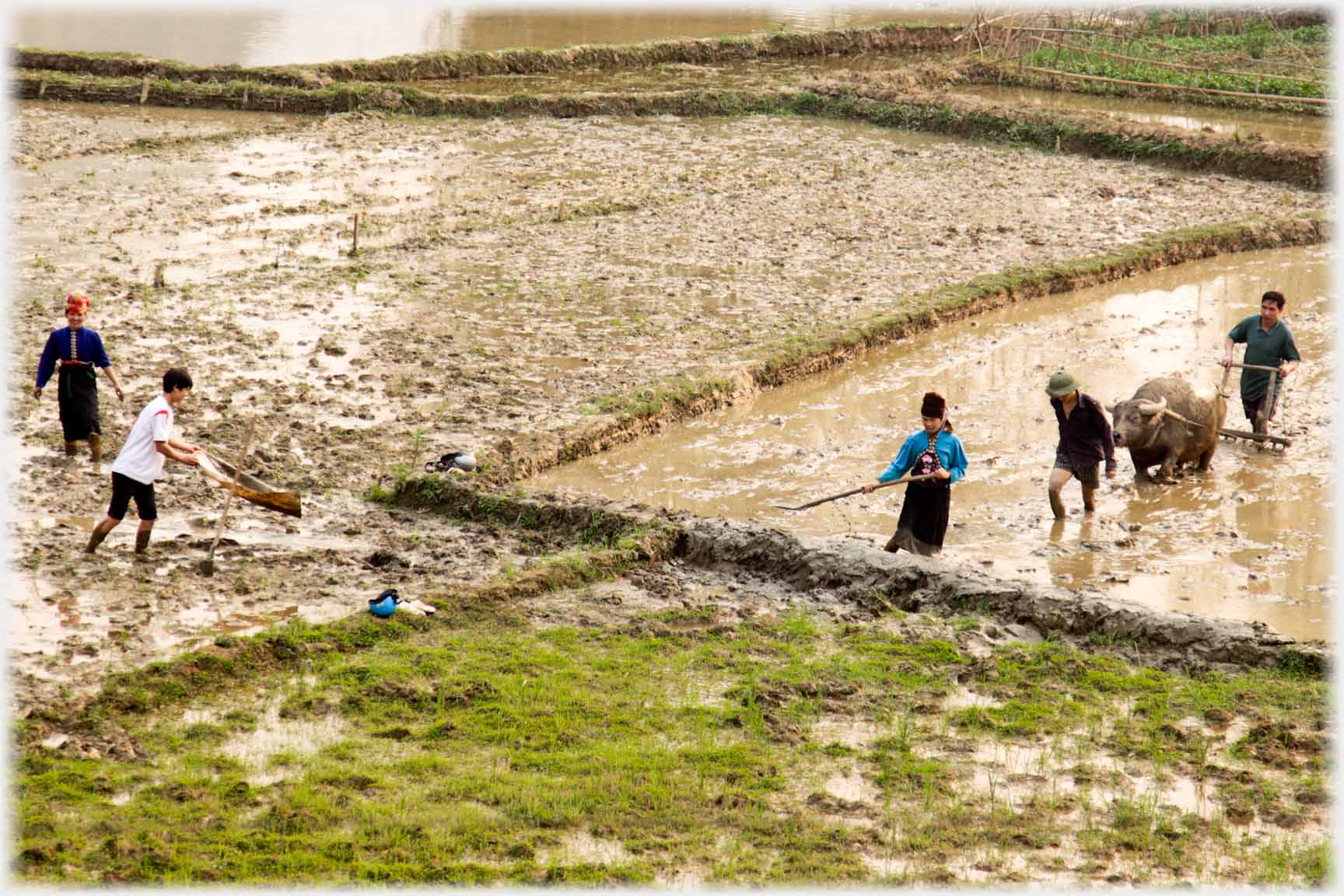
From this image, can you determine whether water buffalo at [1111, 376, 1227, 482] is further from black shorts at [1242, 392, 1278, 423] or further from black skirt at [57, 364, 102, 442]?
black skirt at [57, 364, 102, 442]

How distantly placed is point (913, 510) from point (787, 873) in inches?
141

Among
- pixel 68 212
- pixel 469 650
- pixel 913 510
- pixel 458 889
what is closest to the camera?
pixel 458 889

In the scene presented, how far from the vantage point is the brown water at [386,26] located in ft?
83.8

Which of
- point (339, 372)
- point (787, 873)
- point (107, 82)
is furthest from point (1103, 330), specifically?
point (107, 82)

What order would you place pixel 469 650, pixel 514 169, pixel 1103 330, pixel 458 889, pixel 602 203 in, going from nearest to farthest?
pixel 458 889 < pixel 469 650 < pixel 1103 330 < pixel 602 203 < pixel 514 169

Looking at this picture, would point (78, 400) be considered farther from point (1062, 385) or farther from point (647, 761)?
point (1062, 385)

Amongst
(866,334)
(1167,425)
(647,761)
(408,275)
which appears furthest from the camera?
(408,275)

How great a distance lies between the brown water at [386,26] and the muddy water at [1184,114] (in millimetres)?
6629

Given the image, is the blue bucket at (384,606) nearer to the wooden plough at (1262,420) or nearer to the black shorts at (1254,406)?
the wooden plough at (1262,420)

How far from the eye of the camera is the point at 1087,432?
29.2ft

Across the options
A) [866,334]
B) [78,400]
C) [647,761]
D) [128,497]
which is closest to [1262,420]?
[866,334]

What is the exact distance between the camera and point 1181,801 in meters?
5.67

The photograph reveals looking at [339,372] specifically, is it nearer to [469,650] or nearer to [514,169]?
[469,650]

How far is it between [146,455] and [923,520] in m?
4.42
